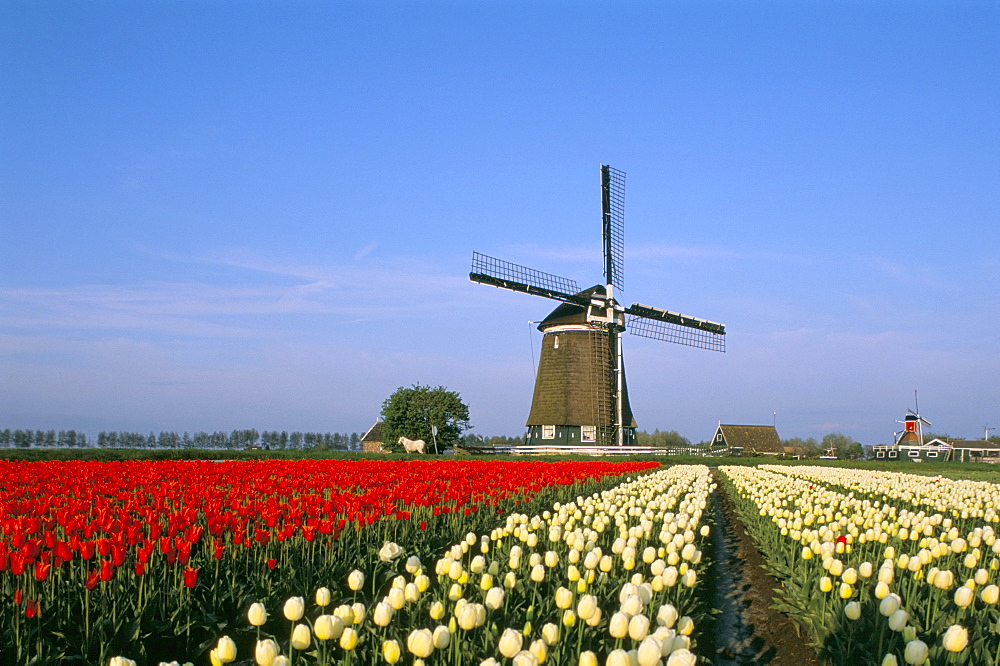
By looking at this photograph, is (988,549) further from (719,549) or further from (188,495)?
(188,495)

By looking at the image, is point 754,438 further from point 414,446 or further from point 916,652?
point 916,652

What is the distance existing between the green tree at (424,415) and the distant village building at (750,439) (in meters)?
33.4

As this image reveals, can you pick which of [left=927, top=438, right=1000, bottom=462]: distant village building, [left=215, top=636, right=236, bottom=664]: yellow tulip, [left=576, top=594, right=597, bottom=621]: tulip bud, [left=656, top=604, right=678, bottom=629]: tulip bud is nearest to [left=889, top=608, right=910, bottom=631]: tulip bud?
[left=656, top=604, right=678, bottom=629]: tulip bud

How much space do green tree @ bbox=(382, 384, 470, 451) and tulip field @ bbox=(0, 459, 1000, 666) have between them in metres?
39.8

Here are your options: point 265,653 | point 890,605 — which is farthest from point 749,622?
point 265,653

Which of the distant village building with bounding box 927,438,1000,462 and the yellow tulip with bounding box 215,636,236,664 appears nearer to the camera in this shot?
the yellow tulip with bounding box 215,636,236,664

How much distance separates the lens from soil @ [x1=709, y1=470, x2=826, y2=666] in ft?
20.1

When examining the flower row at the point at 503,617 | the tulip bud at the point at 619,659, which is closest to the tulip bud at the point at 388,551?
the flower row at the point at 503,617

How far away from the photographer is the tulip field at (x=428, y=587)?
3.72 meters

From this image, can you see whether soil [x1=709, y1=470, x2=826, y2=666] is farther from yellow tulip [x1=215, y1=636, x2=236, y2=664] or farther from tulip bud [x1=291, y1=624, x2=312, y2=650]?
yellow tulip [x1=215, y1=636, x2=236, y2=664]

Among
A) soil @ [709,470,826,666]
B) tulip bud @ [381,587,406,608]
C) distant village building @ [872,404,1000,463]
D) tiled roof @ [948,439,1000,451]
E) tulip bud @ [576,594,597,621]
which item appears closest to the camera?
tulip bud @ [576,594,597,621]

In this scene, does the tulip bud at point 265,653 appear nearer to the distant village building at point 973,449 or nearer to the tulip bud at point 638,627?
the tulip bud at point 638,627

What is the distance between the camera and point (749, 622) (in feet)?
23.9

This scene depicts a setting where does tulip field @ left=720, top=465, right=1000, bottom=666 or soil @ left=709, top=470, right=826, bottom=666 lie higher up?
tulip field @ left=720, top=465, right=1000, bottom=666
